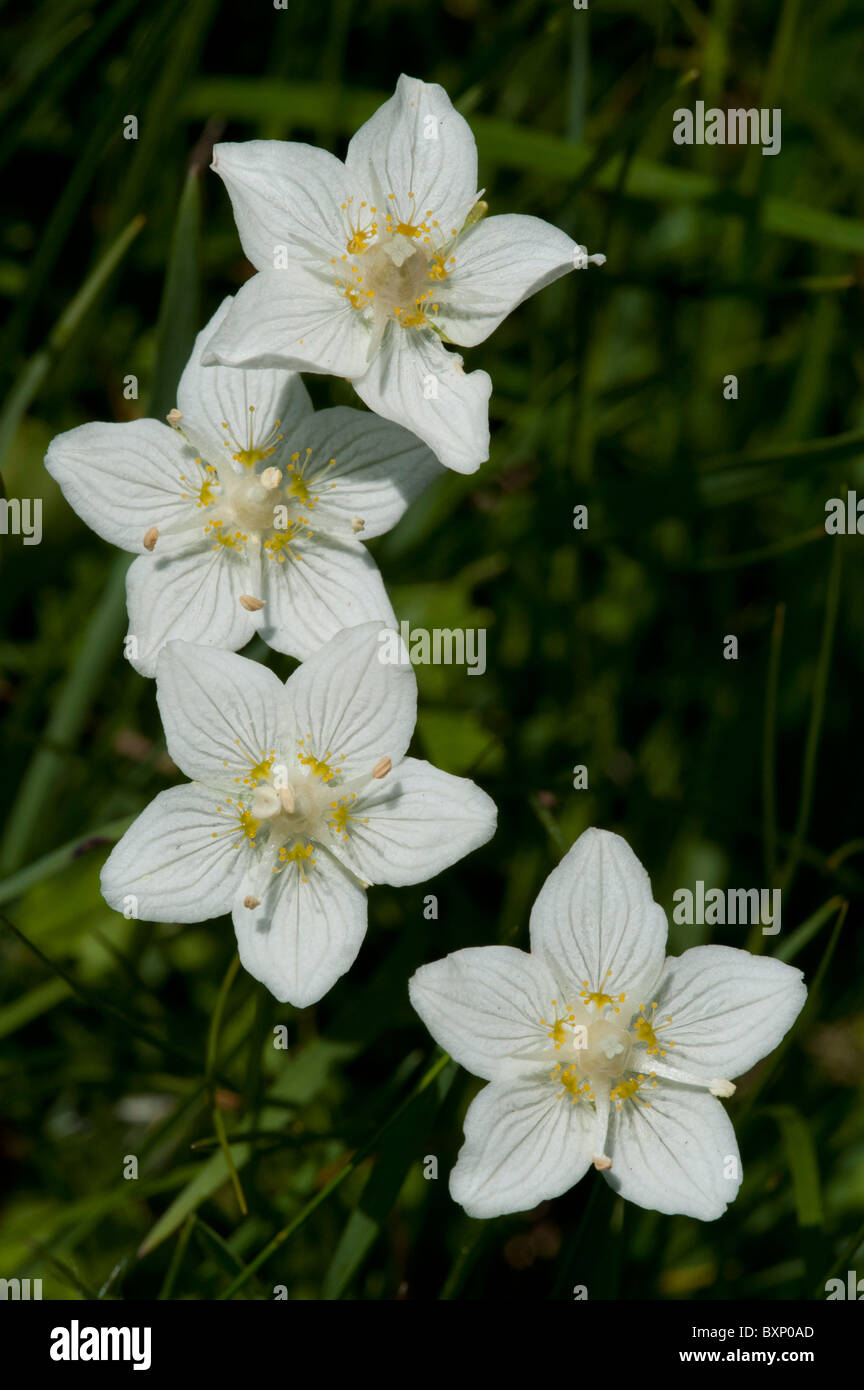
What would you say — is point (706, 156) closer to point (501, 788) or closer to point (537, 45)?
point (537, 45)

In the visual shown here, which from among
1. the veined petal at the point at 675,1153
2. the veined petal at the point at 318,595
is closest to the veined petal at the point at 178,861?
the veined petal at the point at 318,595

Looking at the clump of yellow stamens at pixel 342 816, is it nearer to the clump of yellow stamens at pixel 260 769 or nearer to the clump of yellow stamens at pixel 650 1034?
the clump of yellow stamens at pixel 260 769

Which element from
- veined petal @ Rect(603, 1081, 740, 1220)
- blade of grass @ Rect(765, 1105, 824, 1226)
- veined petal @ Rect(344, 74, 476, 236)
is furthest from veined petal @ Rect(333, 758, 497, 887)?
veined petal @ Rect(344, 74, 476, 236)

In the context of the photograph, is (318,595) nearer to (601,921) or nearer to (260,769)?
(260,769)

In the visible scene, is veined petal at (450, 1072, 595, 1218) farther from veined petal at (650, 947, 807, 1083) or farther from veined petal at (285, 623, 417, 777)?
veined petal at (285, 623, 417, 777)

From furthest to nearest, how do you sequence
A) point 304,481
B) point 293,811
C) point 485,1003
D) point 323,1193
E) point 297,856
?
point 304,481 → point 297,856 → point 293,811 → point 485,1003 → point 323,1193

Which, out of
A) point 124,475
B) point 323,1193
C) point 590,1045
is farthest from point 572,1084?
point 124,475
